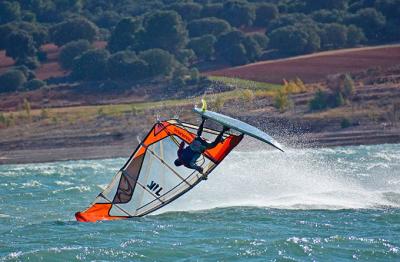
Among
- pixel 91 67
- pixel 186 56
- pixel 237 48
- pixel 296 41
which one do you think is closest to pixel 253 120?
pixel 237 48

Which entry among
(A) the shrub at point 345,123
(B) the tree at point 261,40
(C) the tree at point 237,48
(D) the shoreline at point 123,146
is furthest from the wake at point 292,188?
(B) the tree at point 261,40

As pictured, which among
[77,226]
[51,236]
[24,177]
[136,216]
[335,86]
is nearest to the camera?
[51,236]

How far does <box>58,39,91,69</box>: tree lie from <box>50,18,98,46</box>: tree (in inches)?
197

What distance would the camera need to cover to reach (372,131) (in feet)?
124

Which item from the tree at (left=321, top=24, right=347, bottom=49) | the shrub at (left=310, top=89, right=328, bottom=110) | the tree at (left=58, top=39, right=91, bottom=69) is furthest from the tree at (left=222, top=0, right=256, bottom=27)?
the shrub at (left=310, top=89, right=328, bottom=110)

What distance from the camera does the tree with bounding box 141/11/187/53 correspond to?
6356 cm

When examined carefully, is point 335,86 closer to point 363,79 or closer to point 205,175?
point 363,79

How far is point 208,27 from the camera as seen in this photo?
Answer: 222 ft

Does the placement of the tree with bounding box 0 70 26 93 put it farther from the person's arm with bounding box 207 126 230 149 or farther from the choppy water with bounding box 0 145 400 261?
the person's arm with bounding box 207 126 230 149

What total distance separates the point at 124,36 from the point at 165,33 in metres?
3.99

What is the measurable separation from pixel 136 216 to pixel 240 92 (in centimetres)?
2735

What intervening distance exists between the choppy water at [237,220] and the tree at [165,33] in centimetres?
3685

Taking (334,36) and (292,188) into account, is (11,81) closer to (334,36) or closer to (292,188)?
(334,36)

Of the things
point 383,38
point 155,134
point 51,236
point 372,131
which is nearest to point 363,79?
point 372,131
